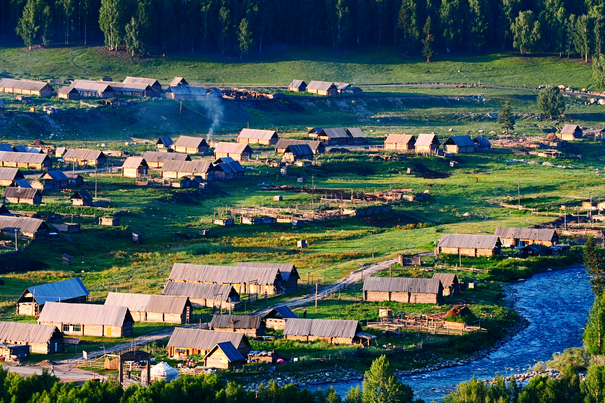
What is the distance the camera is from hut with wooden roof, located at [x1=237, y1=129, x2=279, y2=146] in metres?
151

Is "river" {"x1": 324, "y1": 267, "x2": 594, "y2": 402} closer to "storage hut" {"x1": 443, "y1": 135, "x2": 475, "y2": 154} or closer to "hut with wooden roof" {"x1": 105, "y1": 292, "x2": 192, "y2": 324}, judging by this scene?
"hut with wooden roof" {"x1": 105, "y1": 292, "x2": 192, "y2": 324}

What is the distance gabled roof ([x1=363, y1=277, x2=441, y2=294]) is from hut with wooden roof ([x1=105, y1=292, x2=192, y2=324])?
14.6 metres

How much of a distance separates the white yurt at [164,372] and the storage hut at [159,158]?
71235 millimetres

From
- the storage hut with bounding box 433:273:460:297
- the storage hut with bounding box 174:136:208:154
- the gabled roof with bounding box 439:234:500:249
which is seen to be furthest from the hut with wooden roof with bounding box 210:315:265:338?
the storage hut with bounding box 174:136:208:154

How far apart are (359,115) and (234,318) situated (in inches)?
4465

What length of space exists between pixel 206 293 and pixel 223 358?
1508 centimetres

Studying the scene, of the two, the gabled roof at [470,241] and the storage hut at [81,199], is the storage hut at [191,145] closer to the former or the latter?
the storage hut at [81,199]

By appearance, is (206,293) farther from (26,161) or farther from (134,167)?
(26,161)

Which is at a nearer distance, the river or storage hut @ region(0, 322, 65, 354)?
the river

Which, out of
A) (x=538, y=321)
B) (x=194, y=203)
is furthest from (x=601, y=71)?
(x=538, y=321)

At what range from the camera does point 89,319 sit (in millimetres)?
69500

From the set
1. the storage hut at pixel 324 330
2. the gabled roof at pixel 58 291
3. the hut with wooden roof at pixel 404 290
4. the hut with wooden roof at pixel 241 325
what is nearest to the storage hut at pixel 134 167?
the gabled roof at pixel 58 291

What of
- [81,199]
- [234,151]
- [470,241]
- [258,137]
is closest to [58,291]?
[81,199]

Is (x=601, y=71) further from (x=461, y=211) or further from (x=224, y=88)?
(x=461, y=211)
